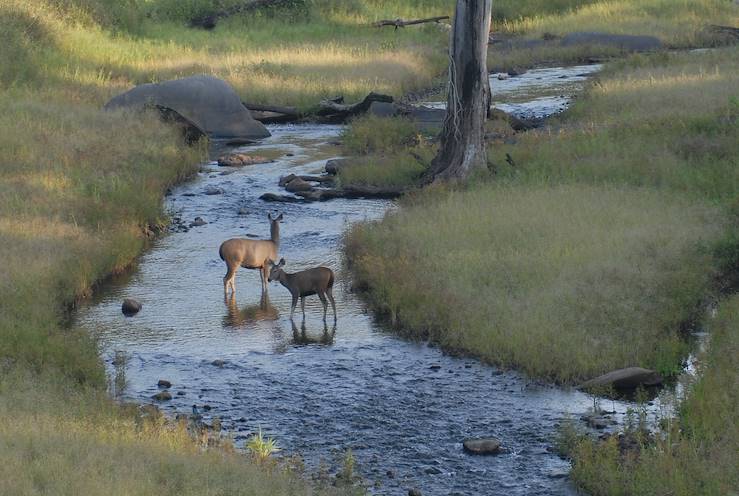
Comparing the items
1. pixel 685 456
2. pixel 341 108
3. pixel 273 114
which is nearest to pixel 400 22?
pixel 273 114

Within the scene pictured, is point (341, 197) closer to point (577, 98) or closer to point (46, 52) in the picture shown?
point (577, 98)

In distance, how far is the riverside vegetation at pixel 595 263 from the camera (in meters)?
9.50

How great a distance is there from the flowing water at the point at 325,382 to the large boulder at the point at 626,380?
21 cm

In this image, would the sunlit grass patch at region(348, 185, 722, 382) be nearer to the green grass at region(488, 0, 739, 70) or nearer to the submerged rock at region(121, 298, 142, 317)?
the submerged rock at region(121, 298, 142, 317)

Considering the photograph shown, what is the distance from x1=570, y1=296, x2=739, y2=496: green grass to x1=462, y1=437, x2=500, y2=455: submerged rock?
683 millimetres

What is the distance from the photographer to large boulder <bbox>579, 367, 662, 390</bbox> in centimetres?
1104

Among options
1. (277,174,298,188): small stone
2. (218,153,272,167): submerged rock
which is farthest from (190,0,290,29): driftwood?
(277,174,298,188): small stone

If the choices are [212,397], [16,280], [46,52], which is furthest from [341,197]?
[46,52]

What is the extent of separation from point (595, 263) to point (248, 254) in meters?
4.34

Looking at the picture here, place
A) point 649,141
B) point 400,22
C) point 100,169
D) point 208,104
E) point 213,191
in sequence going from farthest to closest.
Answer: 1. point 400,22
2. point 208,104
3. point 213,191
4. point 649,141
5. point 100,169

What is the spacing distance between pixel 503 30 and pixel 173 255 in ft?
100

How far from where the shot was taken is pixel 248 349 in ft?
41.3

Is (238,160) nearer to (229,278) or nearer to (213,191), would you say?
(213,191)

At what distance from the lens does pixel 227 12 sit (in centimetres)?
4259
